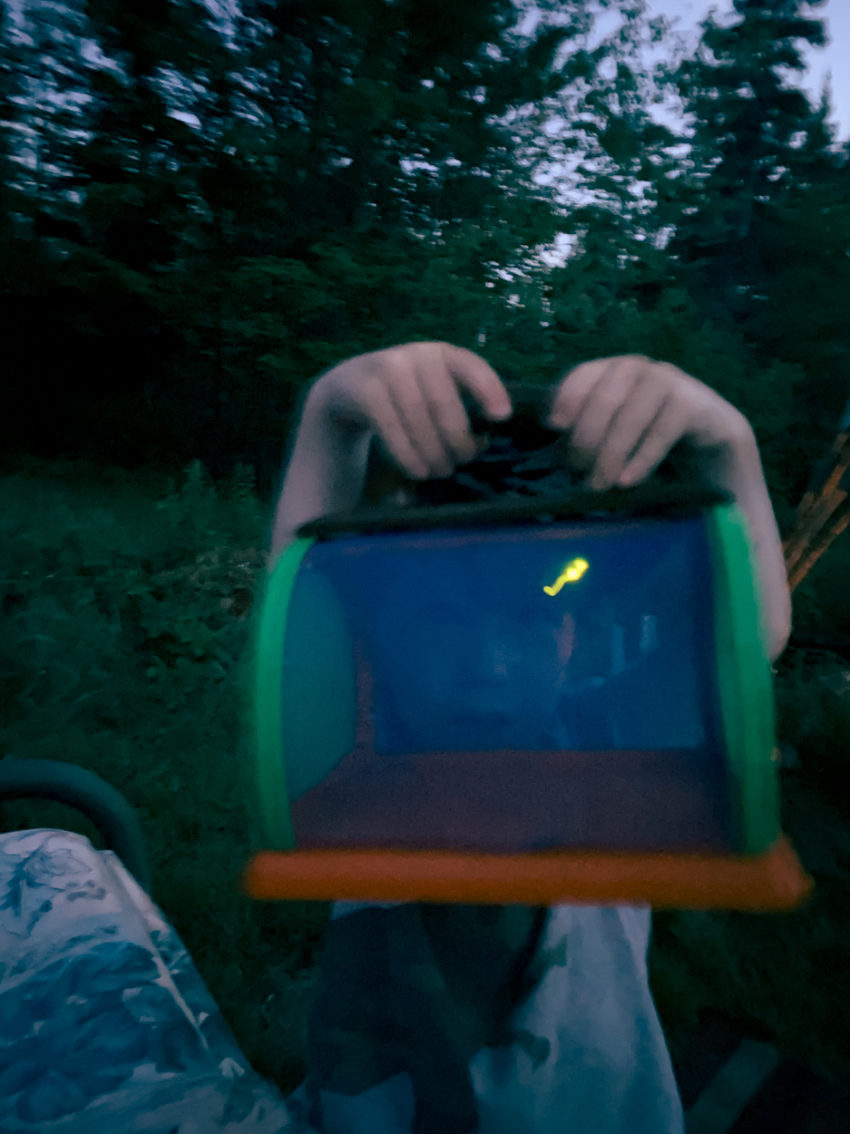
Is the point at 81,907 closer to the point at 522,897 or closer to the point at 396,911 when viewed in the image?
the point at 396,911

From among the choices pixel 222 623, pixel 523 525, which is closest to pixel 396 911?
pixel 523 525

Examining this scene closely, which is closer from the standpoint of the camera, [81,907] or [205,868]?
[81,907]

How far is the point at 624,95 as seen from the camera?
3867 millimetres

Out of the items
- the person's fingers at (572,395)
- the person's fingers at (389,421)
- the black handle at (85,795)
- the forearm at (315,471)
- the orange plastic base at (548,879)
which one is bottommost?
the black handle at (85,795)

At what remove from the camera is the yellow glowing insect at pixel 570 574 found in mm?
581

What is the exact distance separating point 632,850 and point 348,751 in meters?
0.29

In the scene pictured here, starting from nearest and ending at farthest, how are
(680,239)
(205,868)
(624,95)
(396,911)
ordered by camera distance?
(396,911), (205,868), (624,95), (680,239)

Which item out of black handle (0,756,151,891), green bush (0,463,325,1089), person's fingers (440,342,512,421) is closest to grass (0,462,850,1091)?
green bush (0,463,325,1089)

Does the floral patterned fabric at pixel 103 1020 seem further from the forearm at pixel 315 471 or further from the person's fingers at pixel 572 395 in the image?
the person's fingers at pixel 572 395

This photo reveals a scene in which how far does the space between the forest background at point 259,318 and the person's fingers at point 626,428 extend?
1.28m

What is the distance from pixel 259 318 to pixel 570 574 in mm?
3446

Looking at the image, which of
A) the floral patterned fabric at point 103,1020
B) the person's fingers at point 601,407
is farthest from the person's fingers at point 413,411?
the floral patterned fabric at point 103,1020

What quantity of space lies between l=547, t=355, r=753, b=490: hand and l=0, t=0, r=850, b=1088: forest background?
4.18 feet

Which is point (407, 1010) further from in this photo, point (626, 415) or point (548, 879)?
point (626, 415)
